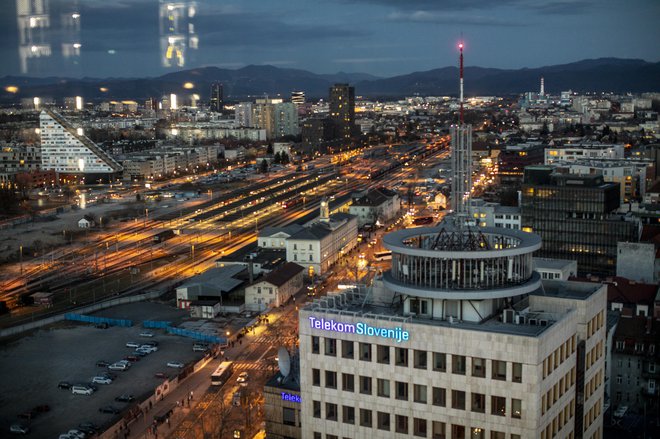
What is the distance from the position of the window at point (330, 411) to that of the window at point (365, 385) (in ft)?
1.99

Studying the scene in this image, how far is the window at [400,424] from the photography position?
11273 mm

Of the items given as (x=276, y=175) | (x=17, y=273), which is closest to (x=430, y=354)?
(x=17, y=273)

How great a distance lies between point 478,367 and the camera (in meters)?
10.7

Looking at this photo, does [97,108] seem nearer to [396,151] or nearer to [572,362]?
[396,151]

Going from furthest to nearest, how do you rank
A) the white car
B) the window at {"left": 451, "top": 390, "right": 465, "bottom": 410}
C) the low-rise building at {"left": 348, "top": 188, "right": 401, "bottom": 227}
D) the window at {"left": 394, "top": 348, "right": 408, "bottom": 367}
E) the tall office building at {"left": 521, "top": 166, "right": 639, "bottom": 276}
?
1. the low-rise building at {"left": 348, "top": 188, "right": 401, "bottom": 227}
2. the tall office building at {"left": 521, "top": 166, "right": 639, "bottom": 276}
3. the white car
4. the window at {"left": 394, "top": 348, "right": 408, "bottom": 367}
5. the window at {"left": 451, "top": 390, "right": 465, "bottom": 410}

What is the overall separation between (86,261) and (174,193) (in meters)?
23.4

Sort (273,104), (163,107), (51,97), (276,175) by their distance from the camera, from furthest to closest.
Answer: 1. (163,107)
2. (273,104)
3. (276,175)
4. (51,97)

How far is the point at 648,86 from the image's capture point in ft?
527

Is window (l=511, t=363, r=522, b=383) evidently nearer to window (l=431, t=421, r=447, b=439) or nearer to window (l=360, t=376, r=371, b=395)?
window (l=431, t=421, r=447, b=439)

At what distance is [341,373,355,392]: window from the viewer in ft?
38.1

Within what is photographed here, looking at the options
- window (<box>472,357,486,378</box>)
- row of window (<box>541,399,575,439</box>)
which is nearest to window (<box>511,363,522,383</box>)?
window (<box>472,357,486,378</box>)

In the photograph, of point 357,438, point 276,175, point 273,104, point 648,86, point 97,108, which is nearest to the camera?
point 357,438

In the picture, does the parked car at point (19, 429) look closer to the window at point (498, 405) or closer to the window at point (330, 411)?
the window at point (330, 411)

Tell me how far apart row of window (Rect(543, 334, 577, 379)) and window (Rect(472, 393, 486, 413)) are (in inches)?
36.0
